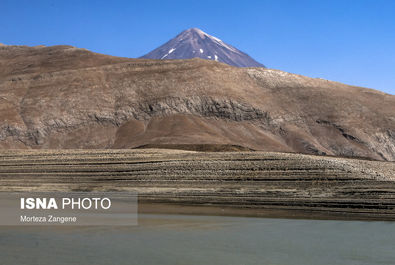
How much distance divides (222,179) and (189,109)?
2479 inches

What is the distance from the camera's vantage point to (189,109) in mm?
96000

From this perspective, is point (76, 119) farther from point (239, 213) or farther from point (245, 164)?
point (239, 213)

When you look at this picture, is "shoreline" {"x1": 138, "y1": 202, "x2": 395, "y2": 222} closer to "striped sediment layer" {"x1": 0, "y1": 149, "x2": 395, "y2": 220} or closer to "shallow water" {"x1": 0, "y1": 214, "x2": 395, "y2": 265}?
"striped sediment layer" {"x1": 0, "y1": 149, "x2": 395, "y2": 220}

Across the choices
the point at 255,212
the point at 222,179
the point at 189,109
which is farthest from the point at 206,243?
the point at 189,109

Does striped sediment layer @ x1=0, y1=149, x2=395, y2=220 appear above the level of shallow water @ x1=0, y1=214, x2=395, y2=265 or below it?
above

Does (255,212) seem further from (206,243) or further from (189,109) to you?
(189,109)

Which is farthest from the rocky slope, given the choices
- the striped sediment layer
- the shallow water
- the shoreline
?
the shallow water

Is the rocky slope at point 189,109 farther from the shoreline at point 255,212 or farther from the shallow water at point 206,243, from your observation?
the shallow water at point 206,243

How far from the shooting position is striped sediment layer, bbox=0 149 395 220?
2777cm

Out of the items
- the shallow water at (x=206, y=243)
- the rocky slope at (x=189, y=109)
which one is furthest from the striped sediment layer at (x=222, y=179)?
the rocky slope at (x=189, y=109)

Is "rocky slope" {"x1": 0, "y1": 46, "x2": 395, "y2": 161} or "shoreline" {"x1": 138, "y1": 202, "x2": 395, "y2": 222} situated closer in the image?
"shoreline" {"x1": 138, "y1": 202, "x2": 395, "y2": 222}

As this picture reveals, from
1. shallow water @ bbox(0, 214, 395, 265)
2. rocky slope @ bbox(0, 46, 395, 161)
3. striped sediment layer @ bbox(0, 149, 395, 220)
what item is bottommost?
shallow water @ bbox(0, 214, 395, 265)

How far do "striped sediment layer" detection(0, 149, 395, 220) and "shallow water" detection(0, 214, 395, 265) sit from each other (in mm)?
4185

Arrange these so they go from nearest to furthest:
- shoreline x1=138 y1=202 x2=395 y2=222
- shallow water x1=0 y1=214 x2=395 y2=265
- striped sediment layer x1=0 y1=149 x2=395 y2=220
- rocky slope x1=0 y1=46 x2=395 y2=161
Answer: shallow water x1=0 y1=214 x2=395 y2=265
shoreline x1=138 y1=202 x2=395 y2=222
striped sediment layer x1=0 y1=149 x2=395 y2=220
rocky slope x1=0 y1=46 x2=395 y2=161
